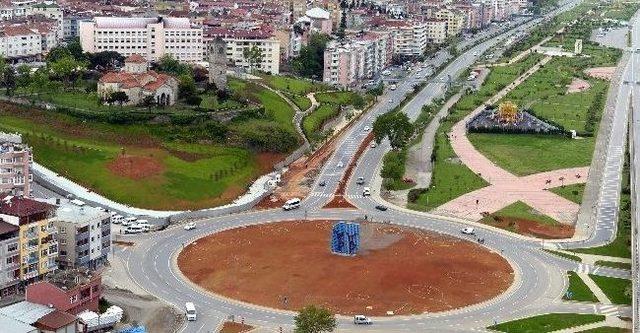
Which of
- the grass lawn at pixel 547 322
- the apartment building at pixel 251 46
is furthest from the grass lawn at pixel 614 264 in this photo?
the apartment building at pixel 251 46

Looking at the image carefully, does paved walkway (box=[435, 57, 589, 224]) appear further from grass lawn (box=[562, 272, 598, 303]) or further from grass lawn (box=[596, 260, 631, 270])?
grass lawn (box=[562, 272, 598, 303])

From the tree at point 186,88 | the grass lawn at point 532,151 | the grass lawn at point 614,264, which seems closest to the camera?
the grass lawn at point 614,264

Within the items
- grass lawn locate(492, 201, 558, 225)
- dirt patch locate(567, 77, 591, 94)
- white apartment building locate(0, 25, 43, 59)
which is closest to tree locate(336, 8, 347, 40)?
dirt patch locate(567, 77, 591, 94)

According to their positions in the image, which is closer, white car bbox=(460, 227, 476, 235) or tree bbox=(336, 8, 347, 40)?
white car bbox=(460, 227, 476, 235)

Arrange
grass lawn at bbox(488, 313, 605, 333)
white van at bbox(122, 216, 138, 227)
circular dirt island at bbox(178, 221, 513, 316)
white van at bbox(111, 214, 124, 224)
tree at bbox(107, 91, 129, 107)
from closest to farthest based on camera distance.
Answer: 1. grass lawn at bbox(488, 313, 605, 333)
2. circular dirt island at bbox(178, 221, 513, 316)
3. white van at bbox(122, 216, 138, 227)
4. white van at bbox(111, 214, 124, 224)
5. tree at bbox(107, 91, 129, 107)

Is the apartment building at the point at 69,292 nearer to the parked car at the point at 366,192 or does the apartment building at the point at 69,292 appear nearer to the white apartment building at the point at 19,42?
the parked car at the point at 366,192

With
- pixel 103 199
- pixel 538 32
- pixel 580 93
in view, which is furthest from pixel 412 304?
pixel 538 32

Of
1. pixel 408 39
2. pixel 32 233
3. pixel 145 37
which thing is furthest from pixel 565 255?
pixel 408 39
